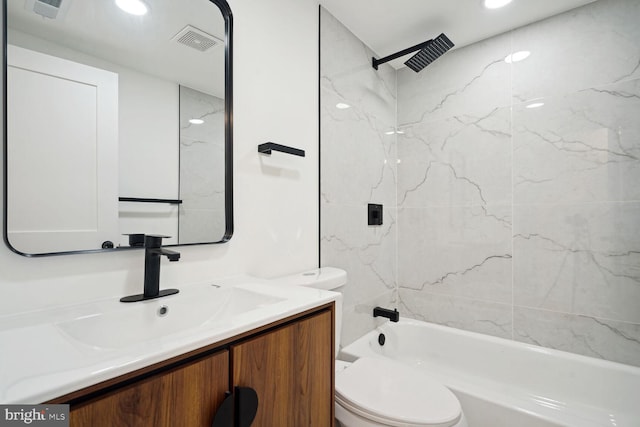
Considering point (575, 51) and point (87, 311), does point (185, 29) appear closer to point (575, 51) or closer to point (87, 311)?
point (87, 311)

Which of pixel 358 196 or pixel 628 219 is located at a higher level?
pixel 358 196

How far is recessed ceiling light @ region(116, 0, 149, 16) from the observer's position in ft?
2.94

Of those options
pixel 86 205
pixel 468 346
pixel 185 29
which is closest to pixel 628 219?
pixel 468 346

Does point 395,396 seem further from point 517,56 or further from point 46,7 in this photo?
point 517,56

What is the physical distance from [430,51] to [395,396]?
1.70 meters

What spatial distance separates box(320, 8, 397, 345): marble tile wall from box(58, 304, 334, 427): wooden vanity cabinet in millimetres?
760

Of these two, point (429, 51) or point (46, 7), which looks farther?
point (429, 51)

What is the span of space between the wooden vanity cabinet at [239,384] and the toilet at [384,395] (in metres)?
0.23

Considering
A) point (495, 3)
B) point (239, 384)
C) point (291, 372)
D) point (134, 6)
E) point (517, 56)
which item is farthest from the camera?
point (517, 56)

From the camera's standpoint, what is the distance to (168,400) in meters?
0.54

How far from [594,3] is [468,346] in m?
1.98

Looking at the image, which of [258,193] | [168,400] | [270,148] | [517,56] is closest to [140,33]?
[270,148]

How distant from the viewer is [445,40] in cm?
162

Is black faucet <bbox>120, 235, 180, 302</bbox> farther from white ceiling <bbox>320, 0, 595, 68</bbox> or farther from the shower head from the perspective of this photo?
the shower head
